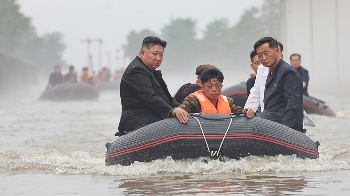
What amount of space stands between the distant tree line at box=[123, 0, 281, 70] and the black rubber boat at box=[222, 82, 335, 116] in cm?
8347

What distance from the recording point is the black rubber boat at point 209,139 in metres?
8.99

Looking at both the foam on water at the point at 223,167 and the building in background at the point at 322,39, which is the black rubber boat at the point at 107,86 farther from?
the foam on water at the point at 223,167

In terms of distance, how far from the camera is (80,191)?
25.6 ft

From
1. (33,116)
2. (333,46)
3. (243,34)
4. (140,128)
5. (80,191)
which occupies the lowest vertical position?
(80,191)

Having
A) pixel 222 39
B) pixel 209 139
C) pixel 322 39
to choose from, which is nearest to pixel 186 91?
pixel 209 139

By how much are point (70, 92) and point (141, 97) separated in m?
24.9

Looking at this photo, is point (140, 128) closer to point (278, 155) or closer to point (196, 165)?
point (196, 165)

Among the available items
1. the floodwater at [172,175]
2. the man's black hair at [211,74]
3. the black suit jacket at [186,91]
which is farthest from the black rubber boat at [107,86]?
the man's black hair at [211,74]

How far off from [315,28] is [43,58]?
481 ft

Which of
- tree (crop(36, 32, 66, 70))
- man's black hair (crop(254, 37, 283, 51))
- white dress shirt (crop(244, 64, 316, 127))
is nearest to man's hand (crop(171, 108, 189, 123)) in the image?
man's black hair (crop(254, 37, 283, 51))

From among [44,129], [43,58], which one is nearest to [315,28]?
[44,129]

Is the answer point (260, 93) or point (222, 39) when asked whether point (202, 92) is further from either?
point (222, 39)

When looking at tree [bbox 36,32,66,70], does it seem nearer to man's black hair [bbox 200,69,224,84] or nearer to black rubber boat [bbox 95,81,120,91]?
black rubber boat [bbox 95,81,120,91]

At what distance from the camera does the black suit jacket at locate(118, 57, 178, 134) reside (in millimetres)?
9578
